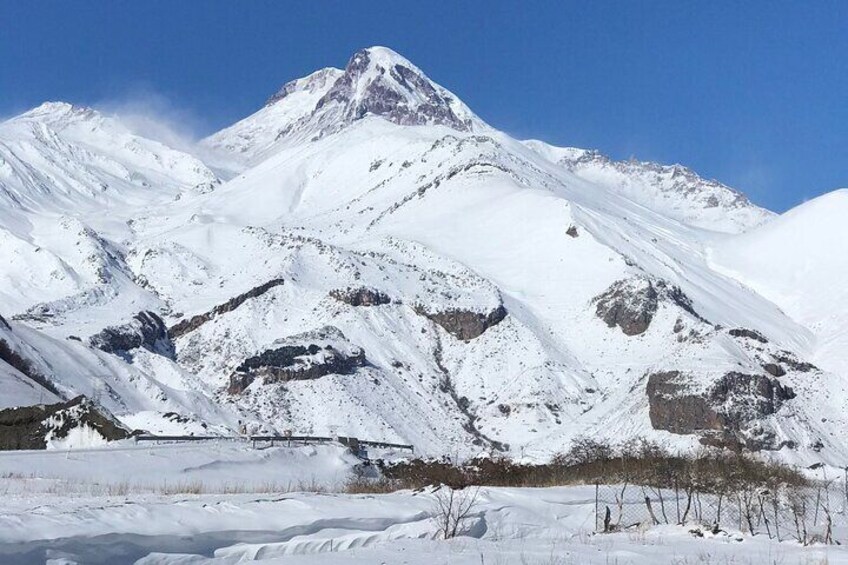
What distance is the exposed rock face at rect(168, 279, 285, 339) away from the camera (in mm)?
144250

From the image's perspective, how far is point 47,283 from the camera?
155125 millimetres

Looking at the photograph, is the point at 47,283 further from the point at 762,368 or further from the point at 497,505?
the point at 497,505

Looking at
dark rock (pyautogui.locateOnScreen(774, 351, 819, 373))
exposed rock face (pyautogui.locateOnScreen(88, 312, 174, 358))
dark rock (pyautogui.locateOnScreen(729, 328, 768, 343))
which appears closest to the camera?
exposed rock face (pyautogui.locateOnScreen(88, 312, 174, 358))

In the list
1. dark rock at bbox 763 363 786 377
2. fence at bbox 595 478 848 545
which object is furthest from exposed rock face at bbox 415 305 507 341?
fence at bbox 595 478 848 545

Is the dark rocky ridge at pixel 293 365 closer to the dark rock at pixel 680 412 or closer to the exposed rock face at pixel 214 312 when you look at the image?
the exposed rock face at pixel 214 312

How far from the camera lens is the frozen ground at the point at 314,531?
14266 millimetres

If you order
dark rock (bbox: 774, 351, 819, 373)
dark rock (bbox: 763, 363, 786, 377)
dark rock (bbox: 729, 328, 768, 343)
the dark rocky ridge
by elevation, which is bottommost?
the dark rocky ridge

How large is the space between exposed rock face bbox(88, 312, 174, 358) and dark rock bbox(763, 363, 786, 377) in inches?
3036

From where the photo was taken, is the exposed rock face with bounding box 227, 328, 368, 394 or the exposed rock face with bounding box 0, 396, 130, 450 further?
the exposed rock face with bounding box 227, 328, 368, 394

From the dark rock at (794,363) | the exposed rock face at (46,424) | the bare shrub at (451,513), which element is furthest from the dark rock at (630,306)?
the bare shrub at (451,513)

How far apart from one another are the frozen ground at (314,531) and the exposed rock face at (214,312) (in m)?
121

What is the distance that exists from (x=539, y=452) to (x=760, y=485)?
70.5 metres

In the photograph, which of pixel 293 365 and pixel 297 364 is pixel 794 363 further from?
pixel 293 365

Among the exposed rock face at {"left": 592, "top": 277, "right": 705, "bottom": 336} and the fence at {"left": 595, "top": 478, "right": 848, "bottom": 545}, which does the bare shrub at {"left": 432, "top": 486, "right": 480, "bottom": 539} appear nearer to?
the fence at {"left": 595, "top": 478, "right": 848, "bottom": 545}
